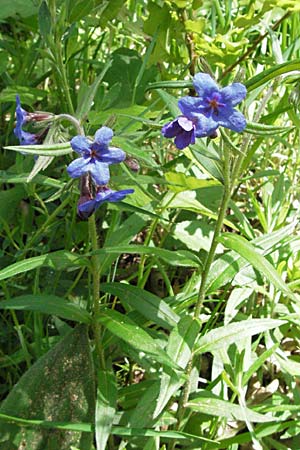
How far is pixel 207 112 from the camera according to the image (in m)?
1.54

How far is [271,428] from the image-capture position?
2109 millimetres

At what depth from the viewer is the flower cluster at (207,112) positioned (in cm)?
152

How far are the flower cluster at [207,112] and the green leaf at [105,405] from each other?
2.59ft

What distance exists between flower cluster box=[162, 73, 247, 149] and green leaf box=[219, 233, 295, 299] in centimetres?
35

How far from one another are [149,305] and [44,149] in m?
0.62

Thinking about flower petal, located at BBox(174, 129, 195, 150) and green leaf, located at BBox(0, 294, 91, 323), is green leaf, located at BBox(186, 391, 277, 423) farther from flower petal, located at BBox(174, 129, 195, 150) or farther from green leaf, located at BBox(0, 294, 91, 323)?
flower petal, located at BBox(174, 129, 195, 150)

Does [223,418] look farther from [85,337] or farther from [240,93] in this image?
[240,93]

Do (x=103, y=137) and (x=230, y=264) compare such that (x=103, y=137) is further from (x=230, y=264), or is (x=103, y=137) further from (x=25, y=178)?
(x=230, y=264)

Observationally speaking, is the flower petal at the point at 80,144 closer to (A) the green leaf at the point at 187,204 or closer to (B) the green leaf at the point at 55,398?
(A) the green leaf at the point at 187,204

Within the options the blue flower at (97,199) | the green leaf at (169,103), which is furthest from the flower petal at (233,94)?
the green leaf at (169,103)

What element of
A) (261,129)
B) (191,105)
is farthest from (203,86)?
(261,129)

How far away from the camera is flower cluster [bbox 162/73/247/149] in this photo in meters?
1.52

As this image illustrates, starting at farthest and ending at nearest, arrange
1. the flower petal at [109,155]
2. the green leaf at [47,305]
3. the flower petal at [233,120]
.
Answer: the green leaf at [47,305] → the flower petal at [109,155] → the flower petal at [233,120]

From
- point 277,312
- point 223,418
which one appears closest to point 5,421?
point 223,418
